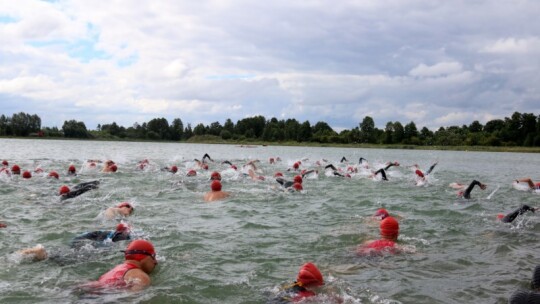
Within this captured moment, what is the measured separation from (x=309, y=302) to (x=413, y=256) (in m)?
3.44

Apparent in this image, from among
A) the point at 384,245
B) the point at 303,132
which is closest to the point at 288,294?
the point at 384,245

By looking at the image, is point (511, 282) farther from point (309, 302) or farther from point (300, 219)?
point (300, 219)

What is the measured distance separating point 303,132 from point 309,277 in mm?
118564

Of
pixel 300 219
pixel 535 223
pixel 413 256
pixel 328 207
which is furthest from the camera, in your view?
pixel 328 207

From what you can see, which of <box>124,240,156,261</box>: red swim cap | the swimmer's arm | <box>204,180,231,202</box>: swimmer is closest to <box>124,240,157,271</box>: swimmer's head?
<box>124,240,156,261</box>: red swim cap

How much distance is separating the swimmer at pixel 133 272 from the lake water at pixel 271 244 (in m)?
0.19

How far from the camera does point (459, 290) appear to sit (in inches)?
277

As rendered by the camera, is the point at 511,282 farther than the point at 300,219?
No

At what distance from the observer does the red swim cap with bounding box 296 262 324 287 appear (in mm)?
6520

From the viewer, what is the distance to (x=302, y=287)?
20.8 ft

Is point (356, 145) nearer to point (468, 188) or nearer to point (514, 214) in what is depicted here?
point (468, 188)

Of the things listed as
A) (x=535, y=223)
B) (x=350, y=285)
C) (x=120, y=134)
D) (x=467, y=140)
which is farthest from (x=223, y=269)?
(x=120, y=134)

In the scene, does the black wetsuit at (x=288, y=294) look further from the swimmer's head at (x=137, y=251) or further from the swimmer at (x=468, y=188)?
the swimmer at (x=468, y=188)

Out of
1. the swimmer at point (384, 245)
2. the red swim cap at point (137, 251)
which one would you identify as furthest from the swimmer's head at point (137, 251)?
A: the swimmer at point (384, 245)
